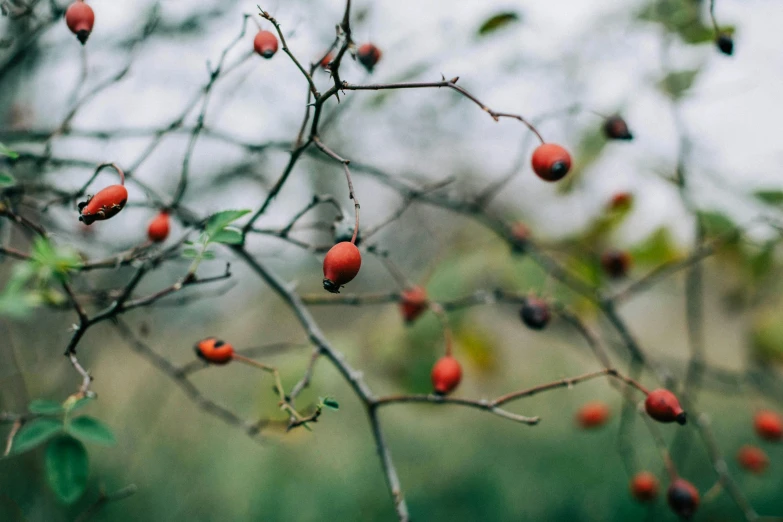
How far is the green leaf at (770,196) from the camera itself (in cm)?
151

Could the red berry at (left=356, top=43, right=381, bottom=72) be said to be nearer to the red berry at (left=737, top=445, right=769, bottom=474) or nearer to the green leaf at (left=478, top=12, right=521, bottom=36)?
the green leaf at (left=478, top=12, right=521, bottom=36)

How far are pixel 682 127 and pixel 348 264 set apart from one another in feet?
4.21

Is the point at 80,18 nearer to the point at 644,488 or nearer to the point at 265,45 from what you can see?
the point at 265,45

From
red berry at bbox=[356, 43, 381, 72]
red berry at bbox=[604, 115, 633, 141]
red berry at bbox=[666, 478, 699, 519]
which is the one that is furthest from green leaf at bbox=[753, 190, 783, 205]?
→ red berry at bbox=[356, 43, 381, 72]

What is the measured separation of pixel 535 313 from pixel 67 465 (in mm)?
987

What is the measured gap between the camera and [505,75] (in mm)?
2201

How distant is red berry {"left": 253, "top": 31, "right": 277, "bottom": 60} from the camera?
92cm

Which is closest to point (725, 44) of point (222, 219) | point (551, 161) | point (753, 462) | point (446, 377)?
point (551, 161)

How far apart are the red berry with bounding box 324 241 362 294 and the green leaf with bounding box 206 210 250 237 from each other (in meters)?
0.15

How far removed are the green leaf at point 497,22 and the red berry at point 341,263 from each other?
92cm

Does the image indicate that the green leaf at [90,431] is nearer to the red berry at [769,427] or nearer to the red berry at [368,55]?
the red berry at [368,55]

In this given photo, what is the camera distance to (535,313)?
1354 millimetres

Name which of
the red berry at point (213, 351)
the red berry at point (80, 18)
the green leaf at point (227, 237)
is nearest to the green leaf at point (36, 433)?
the red berry at point (213, 351)

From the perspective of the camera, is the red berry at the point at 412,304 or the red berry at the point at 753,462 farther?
the red berry at the point at 753,462
